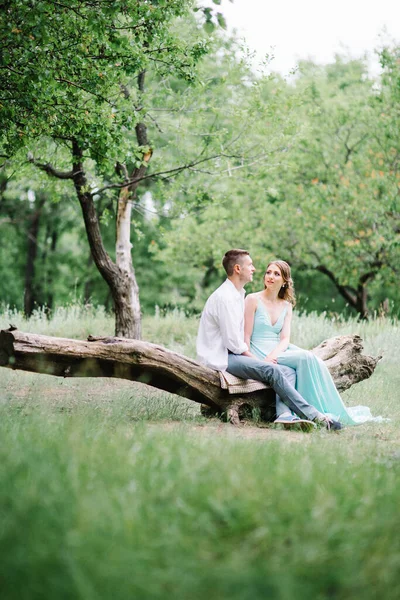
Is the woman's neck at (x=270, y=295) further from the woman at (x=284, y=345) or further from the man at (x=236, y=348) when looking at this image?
the man at (x=236, y=348)

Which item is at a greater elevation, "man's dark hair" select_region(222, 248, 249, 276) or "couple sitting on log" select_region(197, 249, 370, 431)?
"man's dark hair" select_region(222, 248, 249, 276)

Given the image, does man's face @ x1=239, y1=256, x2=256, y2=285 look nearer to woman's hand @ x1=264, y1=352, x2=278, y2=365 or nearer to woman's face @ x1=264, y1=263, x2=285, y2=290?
woman's face @ x1=264, y1=263, x2=285, y2=290

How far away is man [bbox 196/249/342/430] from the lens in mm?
7223

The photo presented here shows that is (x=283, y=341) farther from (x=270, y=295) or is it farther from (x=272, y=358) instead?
(x=270, y=295)

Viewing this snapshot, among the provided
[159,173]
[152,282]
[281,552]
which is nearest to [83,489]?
[281,552]

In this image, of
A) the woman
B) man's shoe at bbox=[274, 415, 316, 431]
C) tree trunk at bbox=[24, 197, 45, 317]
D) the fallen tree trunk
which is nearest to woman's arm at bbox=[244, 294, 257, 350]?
the woman

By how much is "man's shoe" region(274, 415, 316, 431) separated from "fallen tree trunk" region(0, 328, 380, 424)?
1.47 ft

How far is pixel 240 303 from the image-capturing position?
24.5 ft

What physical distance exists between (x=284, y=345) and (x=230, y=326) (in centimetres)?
94

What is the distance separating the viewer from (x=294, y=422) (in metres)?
6.96

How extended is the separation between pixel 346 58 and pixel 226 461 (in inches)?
1047

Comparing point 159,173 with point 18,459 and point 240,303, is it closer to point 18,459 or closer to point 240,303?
point 240,303

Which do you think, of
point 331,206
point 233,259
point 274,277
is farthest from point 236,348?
point 331,206

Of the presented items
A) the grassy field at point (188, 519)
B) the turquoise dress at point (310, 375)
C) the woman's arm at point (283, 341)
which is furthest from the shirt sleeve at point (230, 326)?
the grassy field at point (188, 519)
